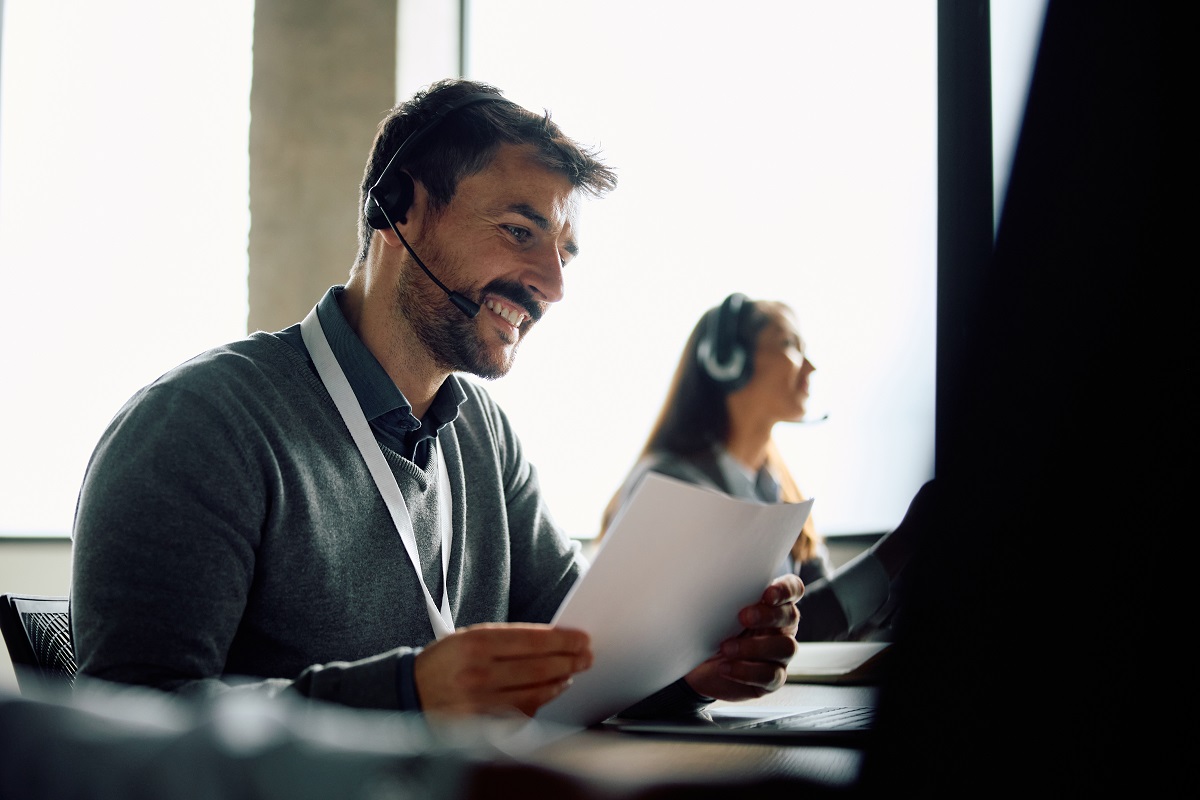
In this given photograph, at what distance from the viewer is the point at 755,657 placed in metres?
0.99

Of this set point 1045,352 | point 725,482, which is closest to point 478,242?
point 1045,352

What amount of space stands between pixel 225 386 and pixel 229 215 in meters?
2.45

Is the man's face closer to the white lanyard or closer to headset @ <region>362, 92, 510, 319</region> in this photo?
headset @ <region>362, 92, 510, 319</region>

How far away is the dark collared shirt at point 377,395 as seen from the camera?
120 cm

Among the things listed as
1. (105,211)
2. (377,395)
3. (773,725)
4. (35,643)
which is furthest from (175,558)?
(105,211)

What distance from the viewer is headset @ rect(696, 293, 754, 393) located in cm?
262

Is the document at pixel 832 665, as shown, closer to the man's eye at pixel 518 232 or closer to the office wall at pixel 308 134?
the man's eye at pixel 518 232

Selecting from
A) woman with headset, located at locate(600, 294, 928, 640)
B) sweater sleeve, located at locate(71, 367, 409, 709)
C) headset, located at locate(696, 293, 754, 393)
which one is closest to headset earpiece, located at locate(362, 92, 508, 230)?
sweater sleeve, located at locate(71, 367, 409, 709)

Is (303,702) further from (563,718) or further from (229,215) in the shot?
(229,215)

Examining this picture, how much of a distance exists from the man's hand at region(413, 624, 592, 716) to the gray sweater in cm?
4

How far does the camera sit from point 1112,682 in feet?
0.98

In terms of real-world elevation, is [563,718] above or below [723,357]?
below

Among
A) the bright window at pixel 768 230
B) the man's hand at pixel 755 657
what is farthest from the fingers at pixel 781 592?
the bright window at pixel 768 230

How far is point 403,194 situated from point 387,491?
50 cm
